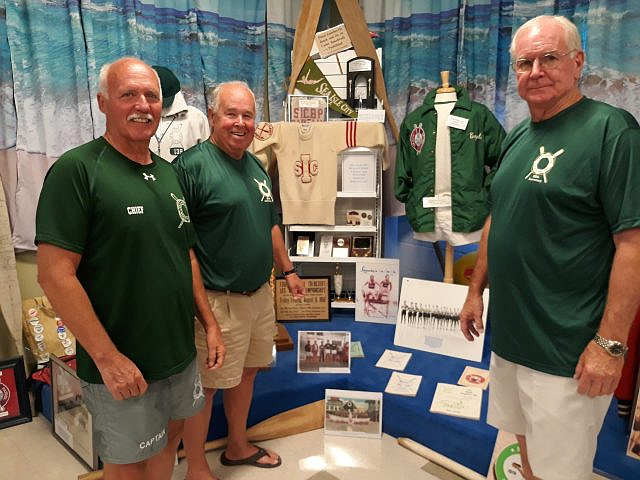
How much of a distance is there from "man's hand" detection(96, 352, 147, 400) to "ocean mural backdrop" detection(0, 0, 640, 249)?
1825 mm

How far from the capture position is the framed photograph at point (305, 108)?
3213 millimetres

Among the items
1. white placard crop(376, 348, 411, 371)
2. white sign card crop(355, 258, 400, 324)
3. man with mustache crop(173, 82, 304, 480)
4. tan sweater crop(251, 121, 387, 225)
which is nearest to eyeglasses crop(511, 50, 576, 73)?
man with mustache crop(173, 82, 304, 480)

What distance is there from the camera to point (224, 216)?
1781 mm

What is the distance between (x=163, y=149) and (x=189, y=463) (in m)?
1.54

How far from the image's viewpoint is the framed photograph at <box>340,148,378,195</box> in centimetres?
319

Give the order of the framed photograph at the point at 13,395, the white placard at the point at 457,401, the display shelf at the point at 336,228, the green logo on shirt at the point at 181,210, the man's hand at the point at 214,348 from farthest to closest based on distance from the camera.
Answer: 1. the display shelf at the point at 336,228
2. the framed photograph at the point at 13,395
3. the white placard at the point at 457,401
4. the man's hand at the point at 214,348
5. the green logo on shirt at the point at 181,210

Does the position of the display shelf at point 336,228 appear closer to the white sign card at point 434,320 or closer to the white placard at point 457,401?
the white sign card at point 434,320

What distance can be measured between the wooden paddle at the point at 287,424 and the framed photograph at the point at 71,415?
39cm

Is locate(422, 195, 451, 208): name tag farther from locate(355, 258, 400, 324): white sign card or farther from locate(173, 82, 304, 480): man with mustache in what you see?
locate(173, 82, 304, 480): man with mustache

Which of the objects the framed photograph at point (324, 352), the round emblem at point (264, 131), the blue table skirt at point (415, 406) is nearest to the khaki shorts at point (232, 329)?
the blue table skirt at point (415, 406)

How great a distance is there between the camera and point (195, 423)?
6.24 feet

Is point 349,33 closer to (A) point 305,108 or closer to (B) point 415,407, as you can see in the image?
(A) point 305,108

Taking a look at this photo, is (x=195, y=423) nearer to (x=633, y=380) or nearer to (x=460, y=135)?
(x=633, y=380)

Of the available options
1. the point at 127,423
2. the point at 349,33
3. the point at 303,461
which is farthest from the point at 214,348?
the point at 349,33
